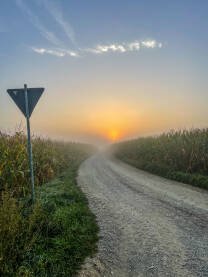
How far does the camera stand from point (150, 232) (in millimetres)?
5156

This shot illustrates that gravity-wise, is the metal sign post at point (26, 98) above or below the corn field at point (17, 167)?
above

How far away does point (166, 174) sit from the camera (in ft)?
41.3

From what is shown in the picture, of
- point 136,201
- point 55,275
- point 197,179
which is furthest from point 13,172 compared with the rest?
point 197,179

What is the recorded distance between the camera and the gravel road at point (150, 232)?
12.4 feet

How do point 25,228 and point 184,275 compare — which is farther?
point 25,228

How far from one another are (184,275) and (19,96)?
5.97 metres

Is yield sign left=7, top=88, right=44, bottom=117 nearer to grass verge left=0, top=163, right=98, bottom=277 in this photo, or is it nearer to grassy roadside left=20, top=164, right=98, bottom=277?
grass verge left=0, top=163, right=98, bottom=277

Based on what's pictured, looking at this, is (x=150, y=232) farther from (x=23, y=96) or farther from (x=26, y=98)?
(x=23, y=96)

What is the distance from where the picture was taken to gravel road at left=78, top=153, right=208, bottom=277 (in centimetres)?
379

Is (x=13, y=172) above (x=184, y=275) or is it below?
above

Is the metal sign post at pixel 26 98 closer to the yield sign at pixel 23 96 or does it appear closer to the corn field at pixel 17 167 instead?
the yield sign at pixel 23 96

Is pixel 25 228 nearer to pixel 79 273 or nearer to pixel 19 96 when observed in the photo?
pixel 79 273

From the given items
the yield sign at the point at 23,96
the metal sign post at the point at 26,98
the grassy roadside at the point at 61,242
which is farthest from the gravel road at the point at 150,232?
the yield sign at the point at 23,96

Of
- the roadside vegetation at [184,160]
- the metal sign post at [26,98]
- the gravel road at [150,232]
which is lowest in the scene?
the gravel road at [150,232]
